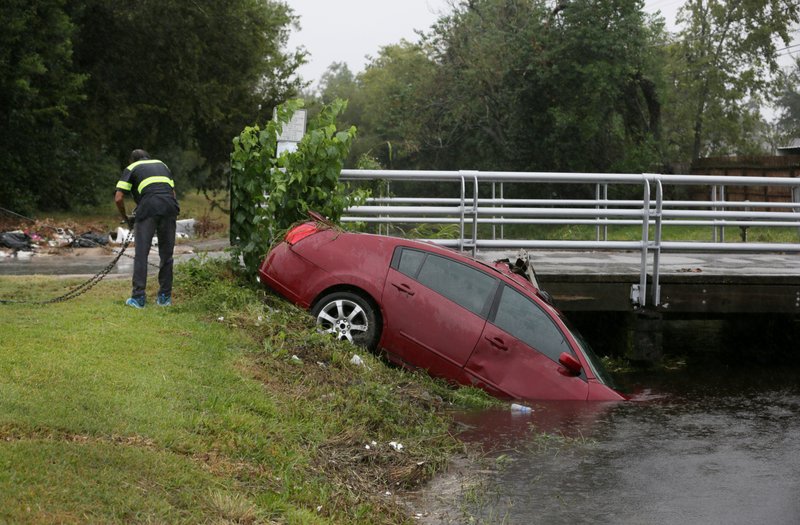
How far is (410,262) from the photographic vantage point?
10.2 metres

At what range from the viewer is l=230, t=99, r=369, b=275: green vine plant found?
11.7 metres

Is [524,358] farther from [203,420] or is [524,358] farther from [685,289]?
[203,420]

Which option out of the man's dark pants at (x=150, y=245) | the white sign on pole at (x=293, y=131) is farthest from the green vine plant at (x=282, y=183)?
the man's dark pants at (x=150, y=245)

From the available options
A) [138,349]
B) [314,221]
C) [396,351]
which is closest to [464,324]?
[396,351]

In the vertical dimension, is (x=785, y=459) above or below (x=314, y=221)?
below

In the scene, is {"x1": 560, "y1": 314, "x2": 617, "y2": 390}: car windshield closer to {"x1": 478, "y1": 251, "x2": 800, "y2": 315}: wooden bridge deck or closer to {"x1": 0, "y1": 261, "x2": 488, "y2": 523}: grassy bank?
{"x1": 0, "y1": 261, "x2": 488, "y2": 523}: grassy bank

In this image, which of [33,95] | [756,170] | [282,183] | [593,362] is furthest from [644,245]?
[33,95]

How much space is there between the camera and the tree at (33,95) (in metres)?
28.1

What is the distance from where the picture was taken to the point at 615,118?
43.1m

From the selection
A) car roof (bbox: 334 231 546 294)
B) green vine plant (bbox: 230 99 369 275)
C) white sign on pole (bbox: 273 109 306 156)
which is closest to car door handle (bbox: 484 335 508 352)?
car roof (bbox: 334 231 546 294)

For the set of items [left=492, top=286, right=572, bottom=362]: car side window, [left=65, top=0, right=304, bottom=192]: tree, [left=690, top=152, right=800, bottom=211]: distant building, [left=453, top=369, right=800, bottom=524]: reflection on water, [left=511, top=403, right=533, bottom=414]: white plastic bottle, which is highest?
[left=65, top=0, right=304, bottom=192]: tree

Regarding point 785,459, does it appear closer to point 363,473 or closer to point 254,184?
point 363,473

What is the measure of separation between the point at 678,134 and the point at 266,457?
5107cm

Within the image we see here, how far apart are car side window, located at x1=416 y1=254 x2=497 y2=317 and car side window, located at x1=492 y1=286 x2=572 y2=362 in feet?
0.63
